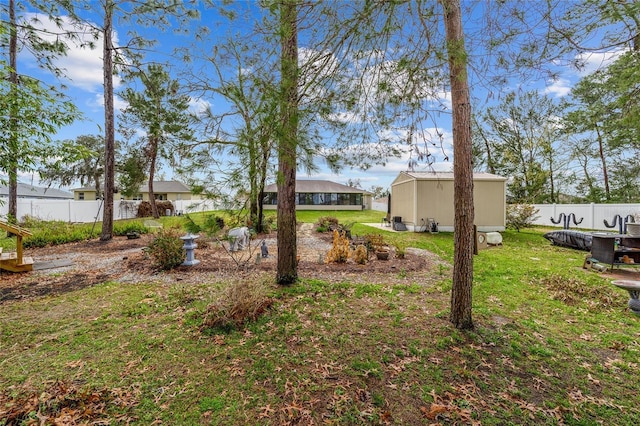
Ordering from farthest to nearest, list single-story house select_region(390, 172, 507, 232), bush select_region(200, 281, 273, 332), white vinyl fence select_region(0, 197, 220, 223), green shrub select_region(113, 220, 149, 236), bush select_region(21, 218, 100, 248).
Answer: white vinyl fence select_region(0, 197, 220, 223) < single-story house select_region(390, 172, 507, 232) < green shrub select_region(113, 220, 149, 236) < bush select_region(21, 218, 100, 248) < bush select_region(200, 281, 273, 332)

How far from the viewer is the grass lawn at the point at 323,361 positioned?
216 cm

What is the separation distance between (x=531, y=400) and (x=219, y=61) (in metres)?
4.72

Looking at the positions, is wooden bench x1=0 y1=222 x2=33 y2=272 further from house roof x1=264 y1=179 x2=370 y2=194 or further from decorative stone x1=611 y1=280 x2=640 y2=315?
house roof x1=264 y1=179 x2=370 y2=194

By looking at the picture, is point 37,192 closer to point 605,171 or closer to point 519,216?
point 519,216

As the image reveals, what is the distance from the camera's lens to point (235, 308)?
3539 millimetres

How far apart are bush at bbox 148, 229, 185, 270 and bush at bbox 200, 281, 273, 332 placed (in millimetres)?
3031

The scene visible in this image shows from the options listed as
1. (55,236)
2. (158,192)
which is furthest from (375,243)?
(158,192)

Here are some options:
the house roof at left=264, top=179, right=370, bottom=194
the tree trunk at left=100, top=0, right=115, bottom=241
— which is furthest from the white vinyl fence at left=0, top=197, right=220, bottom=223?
the house roof at left=264, top=179, right=370, bottom=194

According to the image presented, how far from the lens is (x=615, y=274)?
6.16 m

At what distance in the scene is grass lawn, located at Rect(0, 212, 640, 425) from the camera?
2.16 metres

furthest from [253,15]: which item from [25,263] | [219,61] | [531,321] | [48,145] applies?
[25,263]

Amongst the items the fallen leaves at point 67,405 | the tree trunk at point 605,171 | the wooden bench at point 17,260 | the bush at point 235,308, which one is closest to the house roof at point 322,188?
the tree trunk at point 605,171

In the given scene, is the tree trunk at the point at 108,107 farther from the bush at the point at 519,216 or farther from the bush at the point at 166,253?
the bush at the point at 519,216

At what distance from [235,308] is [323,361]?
136 cm
